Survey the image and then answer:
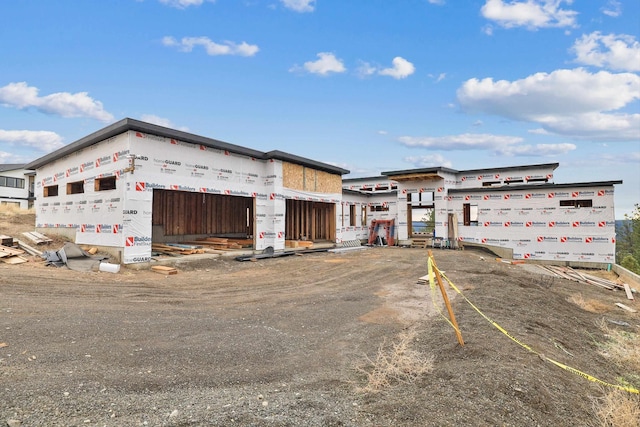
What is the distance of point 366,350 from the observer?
18.3 ft

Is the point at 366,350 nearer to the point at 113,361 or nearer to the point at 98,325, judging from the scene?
the point at 113,361

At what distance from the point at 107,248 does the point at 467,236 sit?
2260cm

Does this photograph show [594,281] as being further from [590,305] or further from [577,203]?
[577,203]

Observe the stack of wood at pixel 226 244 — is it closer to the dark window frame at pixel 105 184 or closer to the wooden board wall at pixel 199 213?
the wooden board wall at pixel 199 213

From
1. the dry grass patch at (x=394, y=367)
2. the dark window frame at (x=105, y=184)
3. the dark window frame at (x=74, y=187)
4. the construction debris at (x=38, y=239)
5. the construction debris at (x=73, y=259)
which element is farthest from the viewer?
the dark window frame at (x=74, y=187)

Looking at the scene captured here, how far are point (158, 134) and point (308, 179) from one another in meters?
9.34

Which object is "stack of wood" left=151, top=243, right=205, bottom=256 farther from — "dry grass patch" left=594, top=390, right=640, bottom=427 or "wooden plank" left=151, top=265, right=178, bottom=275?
"dry grass patch" left=594, top=390, right=640, bottom=427

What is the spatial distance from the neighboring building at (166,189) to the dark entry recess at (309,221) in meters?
0.07

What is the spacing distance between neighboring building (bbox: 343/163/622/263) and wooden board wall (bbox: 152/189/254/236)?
883cm

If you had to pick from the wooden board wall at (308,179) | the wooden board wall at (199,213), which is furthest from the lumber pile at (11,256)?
the wooden board wall at (308,179)

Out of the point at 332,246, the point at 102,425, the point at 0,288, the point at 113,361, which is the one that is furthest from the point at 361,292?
the point at 332,246

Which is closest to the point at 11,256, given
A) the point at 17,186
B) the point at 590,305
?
the point at 590,305

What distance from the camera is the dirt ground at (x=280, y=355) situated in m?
3.54

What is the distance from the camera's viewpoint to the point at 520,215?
23938mm
